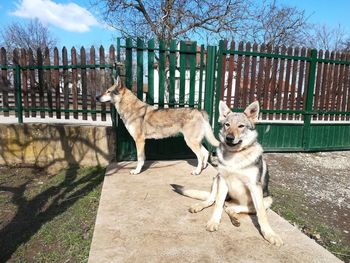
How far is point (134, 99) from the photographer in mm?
5992

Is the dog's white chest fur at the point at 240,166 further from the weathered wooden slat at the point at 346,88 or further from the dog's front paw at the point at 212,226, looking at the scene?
the weathered wooden slat at the point at 346,88

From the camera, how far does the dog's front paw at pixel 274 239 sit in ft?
9.91

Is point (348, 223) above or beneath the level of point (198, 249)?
beneath

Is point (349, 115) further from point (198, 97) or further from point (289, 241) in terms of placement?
point (289, 241)

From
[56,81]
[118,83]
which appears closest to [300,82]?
[118,83]

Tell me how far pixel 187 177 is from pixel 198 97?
2.26m

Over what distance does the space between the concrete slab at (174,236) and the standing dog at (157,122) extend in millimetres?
1390

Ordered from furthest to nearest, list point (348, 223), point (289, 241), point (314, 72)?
1. point (314, 72)
2. point (348, 223)
3. point (289, 241)

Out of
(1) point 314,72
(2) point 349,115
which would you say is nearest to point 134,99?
(1) point 314,72

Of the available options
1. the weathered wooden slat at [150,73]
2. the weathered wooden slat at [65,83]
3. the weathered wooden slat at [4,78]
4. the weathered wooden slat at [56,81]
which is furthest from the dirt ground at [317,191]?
the weathered wooden slat at [4,78]

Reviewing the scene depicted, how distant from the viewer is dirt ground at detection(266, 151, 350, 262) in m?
4.21

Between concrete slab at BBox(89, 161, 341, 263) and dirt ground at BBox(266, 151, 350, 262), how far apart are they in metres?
0.94

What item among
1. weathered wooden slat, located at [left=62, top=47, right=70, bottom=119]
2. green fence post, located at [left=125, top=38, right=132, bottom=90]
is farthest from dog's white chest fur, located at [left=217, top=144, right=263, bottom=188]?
weathered wooden slat, located at [left=62, top=47, right=70, bottom=119]

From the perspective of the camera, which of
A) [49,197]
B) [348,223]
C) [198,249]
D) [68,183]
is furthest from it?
[68,183]
